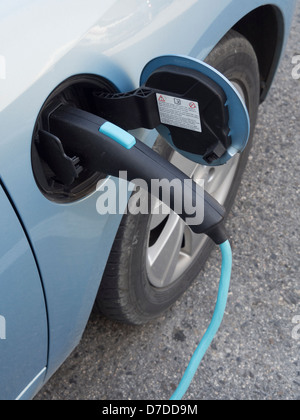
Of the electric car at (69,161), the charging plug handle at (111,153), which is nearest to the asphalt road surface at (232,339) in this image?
the electric car at (69,161)

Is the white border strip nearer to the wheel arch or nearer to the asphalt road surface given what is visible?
the asphalt road surface

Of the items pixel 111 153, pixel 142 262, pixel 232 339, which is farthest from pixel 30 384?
pixel 232 339

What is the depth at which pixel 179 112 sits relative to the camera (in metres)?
0.98

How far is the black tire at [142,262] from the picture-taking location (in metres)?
1.30

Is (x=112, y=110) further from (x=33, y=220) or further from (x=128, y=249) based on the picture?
(x=128, y=249)

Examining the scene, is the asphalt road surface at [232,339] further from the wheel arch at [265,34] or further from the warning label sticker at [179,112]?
the warning label sticker at [179,112]

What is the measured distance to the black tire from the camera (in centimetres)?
130

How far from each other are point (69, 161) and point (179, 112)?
0.22 metres

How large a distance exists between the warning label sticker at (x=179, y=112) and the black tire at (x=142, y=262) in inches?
9.7

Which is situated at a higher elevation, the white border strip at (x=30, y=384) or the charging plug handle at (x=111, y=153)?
the charging plug handle at (x=111, y=153)

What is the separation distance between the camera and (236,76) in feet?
4.87

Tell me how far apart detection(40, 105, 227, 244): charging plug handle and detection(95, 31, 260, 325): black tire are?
31cm

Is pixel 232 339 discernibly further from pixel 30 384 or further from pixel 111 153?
pixel 111 153

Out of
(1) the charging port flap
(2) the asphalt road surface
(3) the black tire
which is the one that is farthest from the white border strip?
(1) the charging port flap
